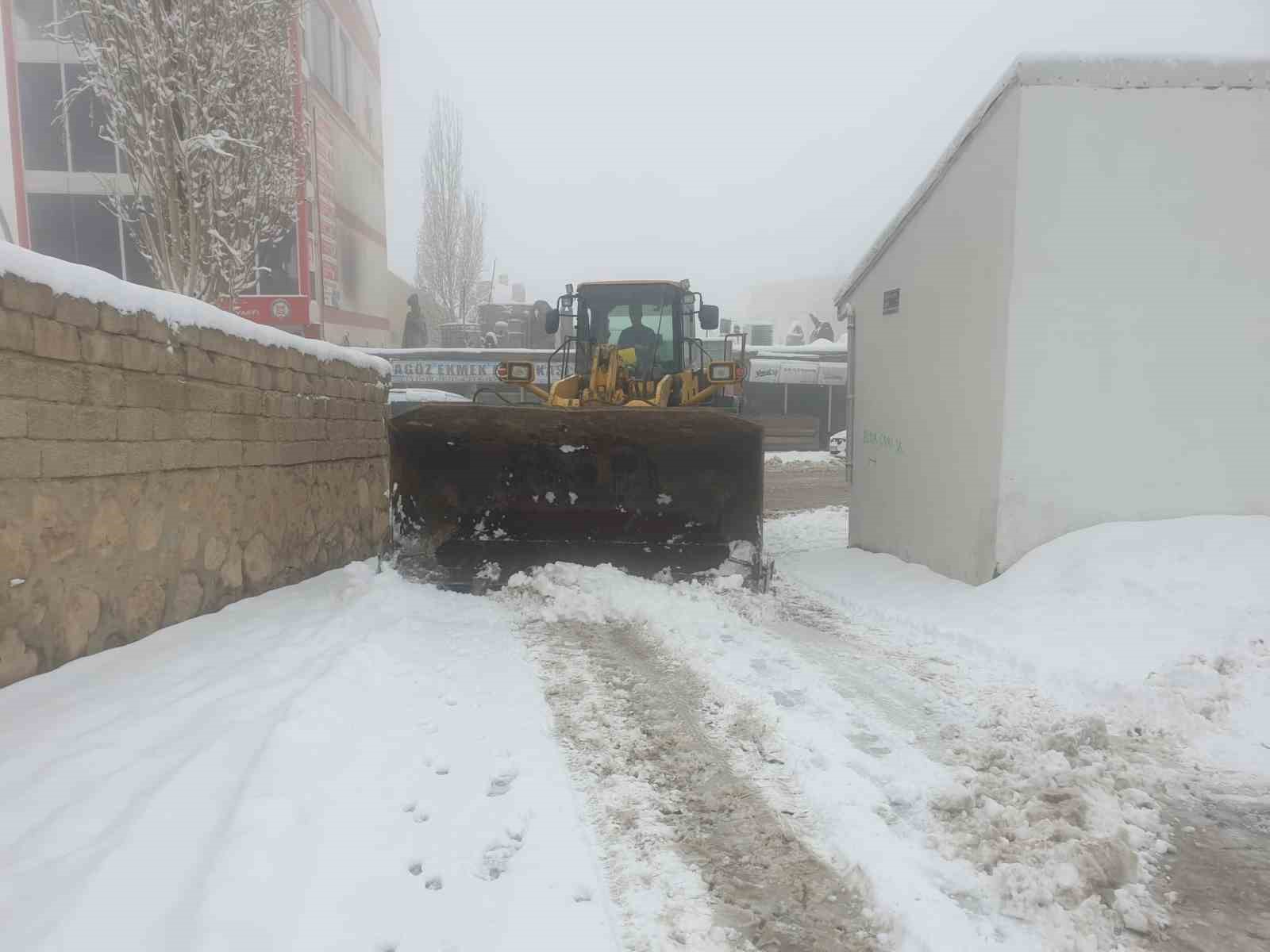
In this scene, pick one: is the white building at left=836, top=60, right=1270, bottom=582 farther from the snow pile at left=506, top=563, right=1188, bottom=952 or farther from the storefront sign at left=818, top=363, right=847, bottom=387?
the storefront sign at left=818, top=363, right=847, bottom=387

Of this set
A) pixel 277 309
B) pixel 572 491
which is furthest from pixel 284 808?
pixel 277 309

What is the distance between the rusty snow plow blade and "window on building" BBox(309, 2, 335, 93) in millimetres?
18477

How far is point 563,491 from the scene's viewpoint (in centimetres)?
578

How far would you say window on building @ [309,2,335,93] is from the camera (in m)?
20.1

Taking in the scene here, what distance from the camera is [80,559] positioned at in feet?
9.92

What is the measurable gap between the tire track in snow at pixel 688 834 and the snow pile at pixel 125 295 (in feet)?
8.44

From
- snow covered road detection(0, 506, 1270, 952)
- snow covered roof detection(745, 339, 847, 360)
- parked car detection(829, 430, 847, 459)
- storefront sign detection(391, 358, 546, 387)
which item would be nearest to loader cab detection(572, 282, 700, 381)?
snow covered road detection(0, 506, 1270, 952)

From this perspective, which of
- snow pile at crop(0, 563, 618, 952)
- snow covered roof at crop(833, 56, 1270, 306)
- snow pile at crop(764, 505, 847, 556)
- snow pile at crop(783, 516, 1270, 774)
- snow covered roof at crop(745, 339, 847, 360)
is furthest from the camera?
snow covered roof at crop(745, 339, 847, 360)

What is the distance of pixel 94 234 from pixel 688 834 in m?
21.3

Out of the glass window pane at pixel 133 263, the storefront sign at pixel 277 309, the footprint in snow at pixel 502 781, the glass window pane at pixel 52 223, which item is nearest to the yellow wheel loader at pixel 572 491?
the footprint in snow at pixel 502 781

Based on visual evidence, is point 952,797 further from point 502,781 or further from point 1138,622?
point 1138,622

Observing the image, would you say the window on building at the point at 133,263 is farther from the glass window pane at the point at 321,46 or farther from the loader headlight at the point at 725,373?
the loader headlight at the point at 725,373

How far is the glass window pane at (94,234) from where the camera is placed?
17.6m

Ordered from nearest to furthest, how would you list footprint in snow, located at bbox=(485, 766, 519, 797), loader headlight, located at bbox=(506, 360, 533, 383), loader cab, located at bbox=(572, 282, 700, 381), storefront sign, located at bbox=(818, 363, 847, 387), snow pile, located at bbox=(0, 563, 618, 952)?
snow pile, located at bbox=(0, 563, 618, 952) → footprint in snow, located at bbox=(485, 766, 519, 797) → loader headlight, located at bbox=(506, 360, 533, 383) → loader cab, located at bbox=(572, 282, 700, 381) → storefront sign, located at bbox=(818, 363, 847, 387)
